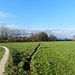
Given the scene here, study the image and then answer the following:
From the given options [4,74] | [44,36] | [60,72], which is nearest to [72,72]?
[60,72]

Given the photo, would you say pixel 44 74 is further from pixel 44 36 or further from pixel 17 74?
pixel 44 36

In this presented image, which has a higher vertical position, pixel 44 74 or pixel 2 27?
pixel 2 27

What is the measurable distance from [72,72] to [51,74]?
5.25 feet

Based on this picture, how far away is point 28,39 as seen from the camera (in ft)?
407

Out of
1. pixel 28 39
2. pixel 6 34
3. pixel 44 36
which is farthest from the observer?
pixel 6 34

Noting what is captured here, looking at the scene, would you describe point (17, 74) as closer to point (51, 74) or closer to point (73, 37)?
point (51, 74)

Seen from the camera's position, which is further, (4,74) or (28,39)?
(28,39)

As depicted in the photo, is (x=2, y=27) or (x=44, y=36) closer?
(x=44, y=36)

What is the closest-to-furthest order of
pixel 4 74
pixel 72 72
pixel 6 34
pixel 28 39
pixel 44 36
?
1. pixel 4 74
2. pixel 72 72
3. pixel 28 39
4. pixel 44 36
5. pixel 6 34

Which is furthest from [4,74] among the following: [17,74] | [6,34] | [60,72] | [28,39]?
[6,34]

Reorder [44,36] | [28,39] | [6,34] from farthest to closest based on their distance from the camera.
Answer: [6,34] < [44,36] < [28,39]

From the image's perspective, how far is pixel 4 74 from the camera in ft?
45.8

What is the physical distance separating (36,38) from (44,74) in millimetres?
117226

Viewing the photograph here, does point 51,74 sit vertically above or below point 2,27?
below
